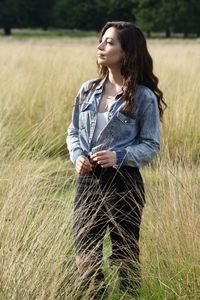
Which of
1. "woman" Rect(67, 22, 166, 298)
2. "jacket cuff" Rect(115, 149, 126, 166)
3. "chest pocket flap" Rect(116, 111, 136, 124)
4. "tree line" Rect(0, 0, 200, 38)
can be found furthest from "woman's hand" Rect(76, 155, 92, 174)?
"tree line" Rect(0, 0, 200, 38)

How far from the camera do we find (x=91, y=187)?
304 centimetres

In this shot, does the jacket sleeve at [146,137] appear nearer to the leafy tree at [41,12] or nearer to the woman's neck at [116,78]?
the woman's neck at [116,78]

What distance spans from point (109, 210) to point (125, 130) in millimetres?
352

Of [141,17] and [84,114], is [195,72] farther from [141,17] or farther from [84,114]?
[141,17]

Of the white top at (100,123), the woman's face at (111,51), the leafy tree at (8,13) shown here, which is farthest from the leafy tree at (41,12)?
the white top at (100,123)

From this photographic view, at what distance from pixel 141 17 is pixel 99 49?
56.2 m

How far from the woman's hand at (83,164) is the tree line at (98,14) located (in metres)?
54.9

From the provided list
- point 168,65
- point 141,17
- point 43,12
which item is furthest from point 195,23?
point 168,65

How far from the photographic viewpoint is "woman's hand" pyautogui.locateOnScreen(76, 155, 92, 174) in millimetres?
2916

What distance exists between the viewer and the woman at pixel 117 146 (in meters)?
2.96

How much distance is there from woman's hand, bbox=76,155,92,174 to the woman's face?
0.44 m

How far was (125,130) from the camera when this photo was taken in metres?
2.99

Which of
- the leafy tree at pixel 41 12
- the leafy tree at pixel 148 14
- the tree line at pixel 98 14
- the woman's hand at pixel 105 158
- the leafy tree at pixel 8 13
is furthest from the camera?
the leafy tree at pixel 41 12

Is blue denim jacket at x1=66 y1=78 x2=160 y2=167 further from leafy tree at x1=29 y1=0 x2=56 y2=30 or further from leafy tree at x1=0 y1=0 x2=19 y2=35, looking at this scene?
leafy tree at x1=29 y1=0 x2=56 y2=30
